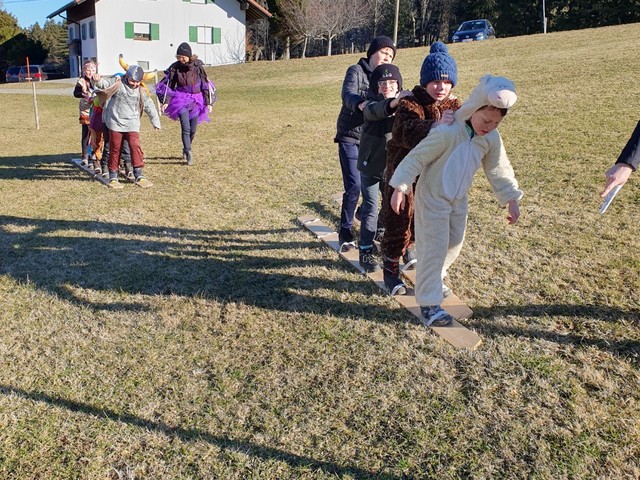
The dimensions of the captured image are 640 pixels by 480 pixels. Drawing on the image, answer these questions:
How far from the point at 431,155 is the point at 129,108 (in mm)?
5270

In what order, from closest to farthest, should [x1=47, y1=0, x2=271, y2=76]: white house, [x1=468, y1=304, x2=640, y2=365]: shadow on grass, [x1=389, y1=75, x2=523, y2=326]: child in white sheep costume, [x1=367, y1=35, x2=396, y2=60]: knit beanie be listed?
1. [x1=389, y1=75, x2=523, y2=326]: child in white sheep costume
2. [x1=468, y1=304, x2=640, y2=365]: shadow on grass
3. [x1=367, y1=35, x2=396, y2=60]: knit beanie
4. [x1=47, y1=0, x2=271, y2=76]: white house

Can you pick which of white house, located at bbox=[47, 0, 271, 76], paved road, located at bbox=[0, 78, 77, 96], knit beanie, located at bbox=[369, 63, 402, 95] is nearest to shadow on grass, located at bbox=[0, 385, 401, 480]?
knit beanie, located at bbox=[369, 63, 402, 95]

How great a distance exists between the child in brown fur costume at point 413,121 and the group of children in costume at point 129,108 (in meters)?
4.59

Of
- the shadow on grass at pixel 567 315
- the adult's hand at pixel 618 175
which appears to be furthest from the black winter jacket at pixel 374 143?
the adult's hand at pixel 618 175

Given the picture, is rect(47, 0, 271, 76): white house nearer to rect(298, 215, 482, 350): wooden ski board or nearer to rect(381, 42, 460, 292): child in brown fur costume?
rect(298, 215, 482, 350): wooden ski board

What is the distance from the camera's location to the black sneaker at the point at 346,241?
4.74m

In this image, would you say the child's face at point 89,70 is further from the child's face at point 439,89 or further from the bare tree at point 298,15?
the bare tree at point 298,15

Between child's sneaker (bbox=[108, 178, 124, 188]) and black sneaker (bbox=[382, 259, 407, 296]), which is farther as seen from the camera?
child's sneaker (bbox=[108, 178, 124, 188])

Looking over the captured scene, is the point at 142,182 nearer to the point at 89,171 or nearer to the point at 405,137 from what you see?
the point at 89,171

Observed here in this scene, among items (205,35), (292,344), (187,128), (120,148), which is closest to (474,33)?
(205,35)

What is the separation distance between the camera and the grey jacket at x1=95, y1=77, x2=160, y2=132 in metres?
6.99

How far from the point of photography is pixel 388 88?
374cm

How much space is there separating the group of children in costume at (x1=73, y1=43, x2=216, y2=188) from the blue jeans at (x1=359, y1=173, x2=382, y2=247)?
408 cm

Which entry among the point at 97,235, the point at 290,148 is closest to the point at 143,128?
the point at 290,148
